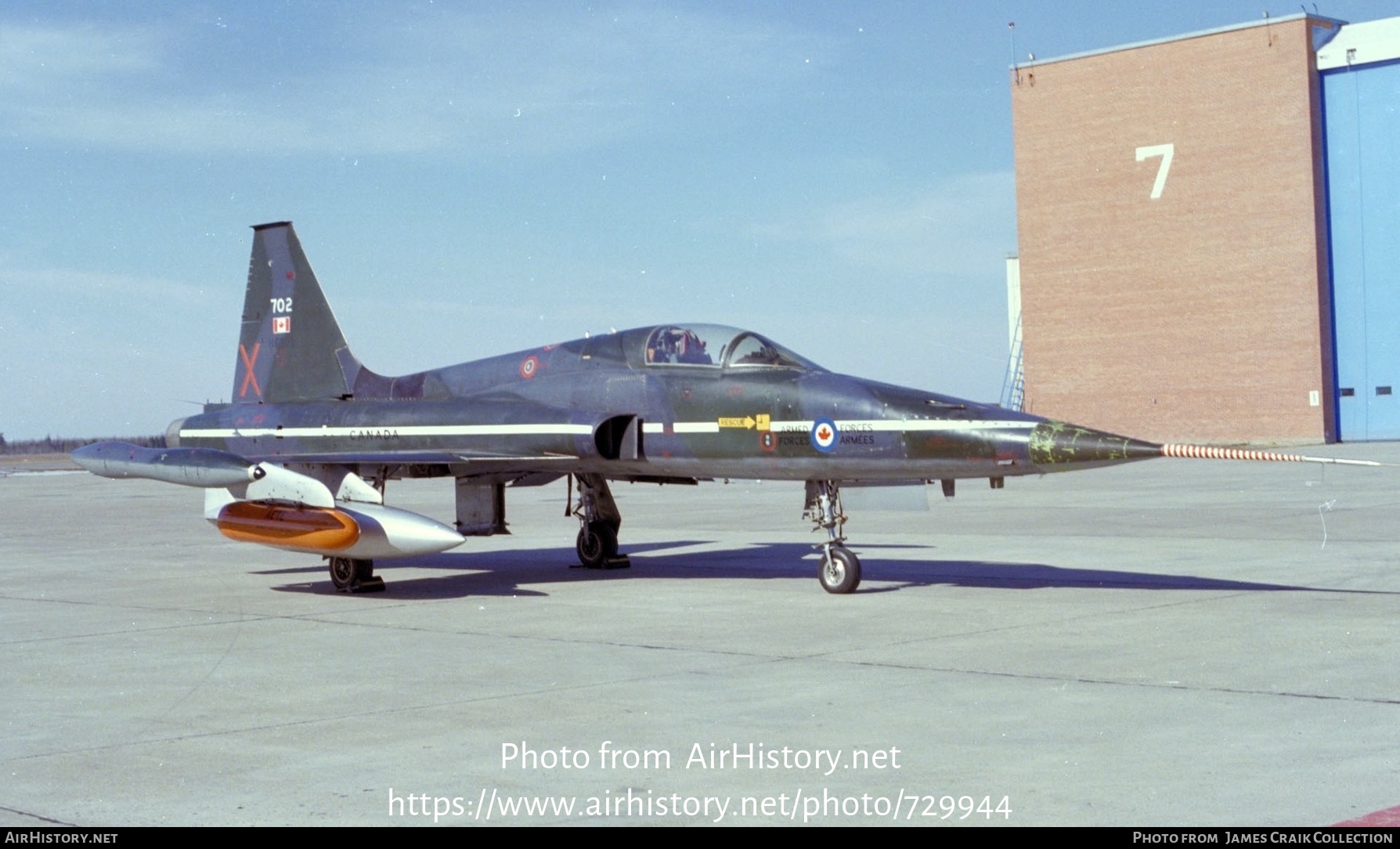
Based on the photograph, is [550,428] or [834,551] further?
[550,428]

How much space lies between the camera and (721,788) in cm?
585

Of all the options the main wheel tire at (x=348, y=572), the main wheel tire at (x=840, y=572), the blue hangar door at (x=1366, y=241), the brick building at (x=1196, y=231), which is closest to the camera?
the main wheel tire at (x=840, y=572)

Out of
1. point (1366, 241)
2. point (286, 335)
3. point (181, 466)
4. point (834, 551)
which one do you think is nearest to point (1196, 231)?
point (1366, 241)

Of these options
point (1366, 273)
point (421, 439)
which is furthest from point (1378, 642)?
point (1366, 273)

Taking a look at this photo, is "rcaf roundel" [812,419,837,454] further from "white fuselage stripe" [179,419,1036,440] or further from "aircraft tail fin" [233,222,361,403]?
"aircraft tail fin" [233,222,361,403]

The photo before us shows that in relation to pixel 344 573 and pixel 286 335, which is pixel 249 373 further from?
pixel 344 573

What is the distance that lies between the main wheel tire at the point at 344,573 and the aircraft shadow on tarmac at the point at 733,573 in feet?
0.87

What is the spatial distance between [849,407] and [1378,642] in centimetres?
444

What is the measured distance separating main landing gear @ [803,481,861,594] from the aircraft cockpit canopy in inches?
41.7

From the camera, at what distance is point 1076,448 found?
427 inches

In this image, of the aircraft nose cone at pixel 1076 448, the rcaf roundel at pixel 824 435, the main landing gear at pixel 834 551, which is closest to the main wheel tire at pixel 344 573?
the main landing gear at pixel 834 551

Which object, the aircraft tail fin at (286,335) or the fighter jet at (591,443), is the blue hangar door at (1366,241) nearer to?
the fighter jet at (591,443)

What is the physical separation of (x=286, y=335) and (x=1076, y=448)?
979cm

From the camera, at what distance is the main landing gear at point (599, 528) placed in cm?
1591
